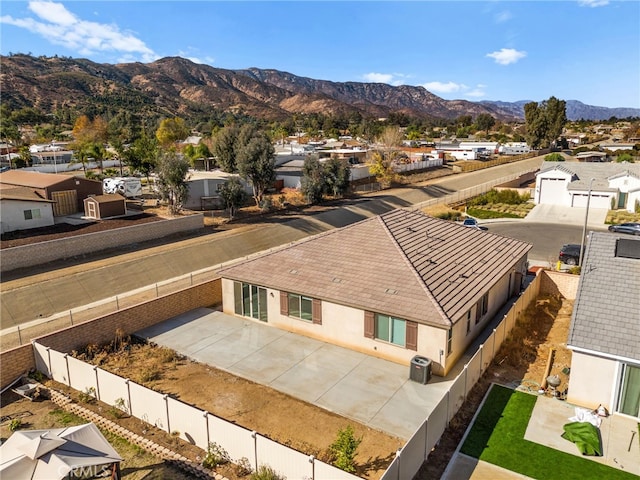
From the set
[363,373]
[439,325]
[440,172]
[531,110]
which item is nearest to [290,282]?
[363,373]

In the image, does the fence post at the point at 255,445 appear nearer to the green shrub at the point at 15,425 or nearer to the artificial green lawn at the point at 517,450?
the artificial green lawn at the point at 517,450

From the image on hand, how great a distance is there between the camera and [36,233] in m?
32.9

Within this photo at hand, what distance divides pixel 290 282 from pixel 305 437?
27.6 ft

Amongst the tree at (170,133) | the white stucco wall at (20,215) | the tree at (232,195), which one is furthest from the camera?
the tree at (170,133)

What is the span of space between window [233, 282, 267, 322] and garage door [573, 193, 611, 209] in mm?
46149

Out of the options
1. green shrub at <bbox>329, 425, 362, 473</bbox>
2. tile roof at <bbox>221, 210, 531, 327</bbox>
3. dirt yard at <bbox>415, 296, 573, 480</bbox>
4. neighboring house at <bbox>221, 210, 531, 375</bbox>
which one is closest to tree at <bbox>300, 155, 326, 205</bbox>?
tile roof at <bbox>221, 210, 531, 327</bbox>

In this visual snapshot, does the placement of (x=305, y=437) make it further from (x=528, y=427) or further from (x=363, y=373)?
(x=528, y=427)

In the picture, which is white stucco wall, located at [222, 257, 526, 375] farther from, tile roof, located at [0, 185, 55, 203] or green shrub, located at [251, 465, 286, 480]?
tile roof, located at [0, 185, 55, 203]

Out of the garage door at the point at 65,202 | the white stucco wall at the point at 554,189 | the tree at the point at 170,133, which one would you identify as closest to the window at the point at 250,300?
the garage door at the point at 65,202

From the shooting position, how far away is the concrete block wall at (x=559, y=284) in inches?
1015

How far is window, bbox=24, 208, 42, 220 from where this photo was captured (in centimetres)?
3422

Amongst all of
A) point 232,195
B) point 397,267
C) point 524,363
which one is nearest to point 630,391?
point 524,363

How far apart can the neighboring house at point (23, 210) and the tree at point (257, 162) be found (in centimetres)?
1763

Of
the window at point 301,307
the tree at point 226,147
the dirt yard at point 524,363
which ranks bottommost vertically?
the dirt yard at point 524,363
